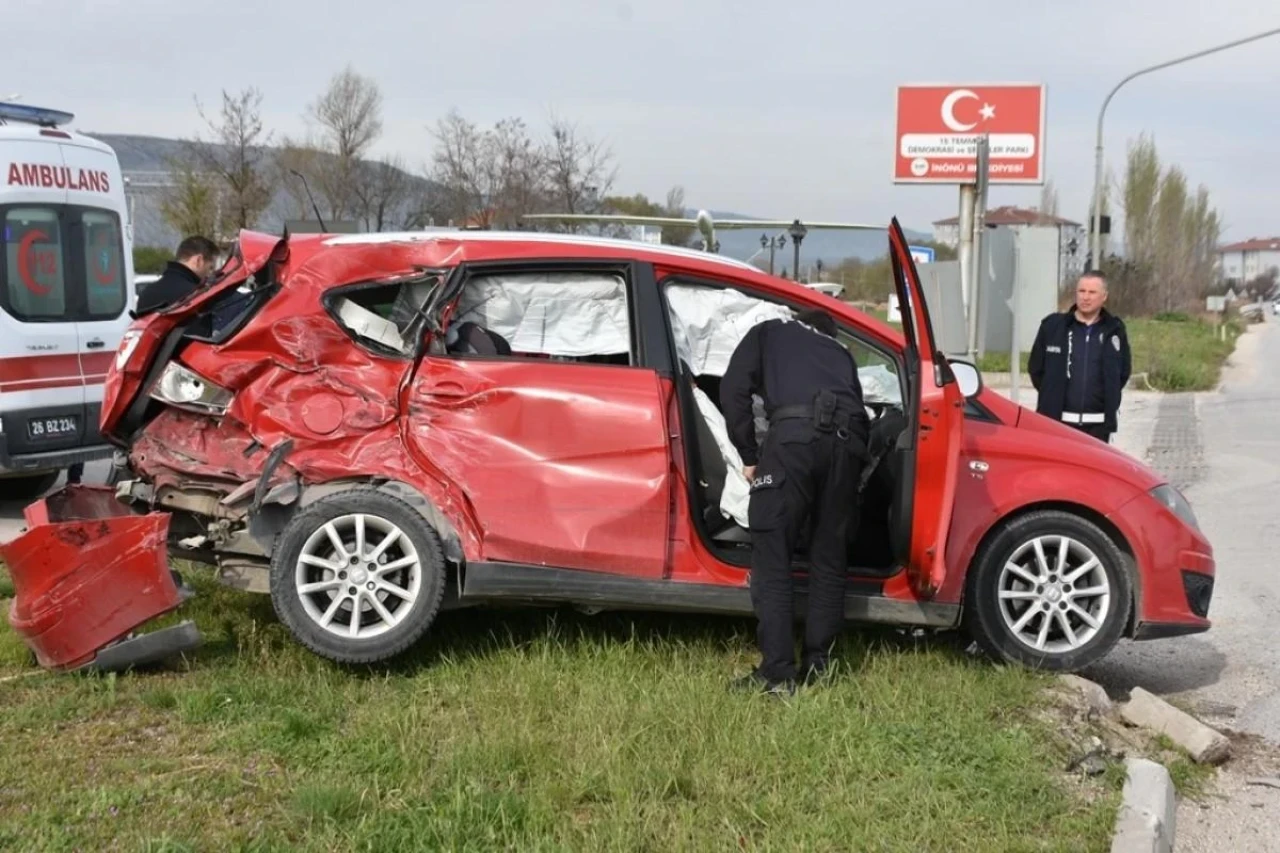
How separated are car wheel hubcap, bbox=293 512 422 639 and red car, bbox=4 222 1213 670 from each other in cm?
1

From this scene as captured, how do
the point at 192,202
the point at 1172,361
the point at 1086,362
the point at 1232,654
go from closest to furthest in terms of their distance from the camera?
the point at 1232,654 < the point at 1086,362 < the point at 1172,361 < the point at 192,202

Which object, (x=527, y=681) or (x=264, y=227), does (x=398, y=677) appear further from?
(x=264, y=227)

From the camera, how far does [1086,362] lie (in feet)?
24.7

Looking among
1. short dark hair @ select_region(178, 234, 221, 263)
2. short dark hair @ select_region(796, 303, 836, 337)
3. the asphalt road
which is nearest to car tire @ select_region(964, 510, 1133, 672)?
the asphalt road

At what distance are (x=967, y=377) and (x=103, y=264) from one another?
758 centimetres

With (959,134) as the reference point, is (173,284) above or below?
below

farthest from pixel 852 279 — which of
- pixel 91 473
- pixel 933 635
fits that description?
pixel 933 635

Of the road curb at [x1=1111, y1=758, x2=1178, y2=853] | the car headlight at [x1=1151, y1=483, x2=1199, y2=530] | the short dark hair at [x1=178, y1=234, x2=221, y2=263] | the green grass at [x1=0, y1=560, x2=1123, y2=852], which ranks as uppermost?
the short dark hair at [x1=178, y1=234, x2=221, y2=263]

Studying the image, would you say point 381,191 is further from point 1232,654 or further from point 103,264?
point 1232,654

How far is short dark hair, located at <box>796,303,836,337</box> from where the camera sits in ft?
17.1

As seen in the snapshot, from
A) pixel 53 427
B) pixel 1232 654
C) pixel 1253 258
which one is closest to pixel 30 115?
pixel 53 427

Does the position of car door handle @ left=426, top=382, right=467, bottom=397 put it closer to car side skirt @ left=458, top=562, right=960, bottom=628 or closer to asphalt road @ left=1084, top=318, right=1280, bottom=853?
car side skirt @ left=458, top=562, right=960, bottom=628

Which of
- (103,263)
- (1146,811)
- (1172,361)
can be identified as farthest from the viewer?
(1172,361)

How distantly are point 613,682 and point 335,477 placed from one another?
4.70 feet
